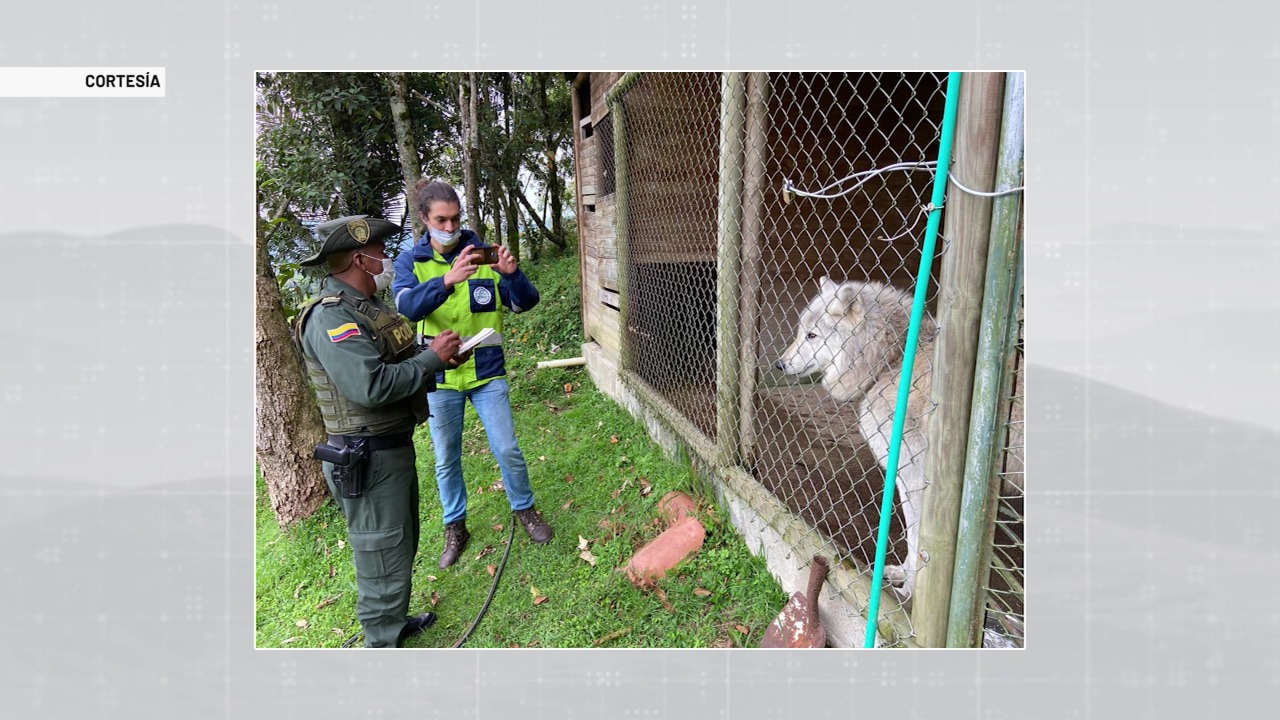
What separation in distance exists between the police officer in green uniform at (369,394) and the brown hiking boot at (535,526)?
45.3 inches

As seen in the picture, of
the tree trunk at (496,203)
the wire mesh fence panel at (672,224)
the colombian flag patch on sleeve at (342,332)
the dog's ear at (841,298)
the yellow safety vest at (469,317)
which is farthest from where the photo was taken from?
the tree trunk at (496,203)

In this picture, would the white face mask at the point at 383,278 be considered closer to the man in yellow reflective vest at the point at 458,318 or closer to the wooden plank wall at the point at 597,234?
the man in yellow reflective vest at the point at 458,318

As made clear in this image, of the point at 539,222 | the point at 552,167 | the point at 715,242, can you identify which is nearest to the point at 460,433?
the point at 715,242

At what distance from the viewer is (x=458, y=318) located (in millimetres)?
3750

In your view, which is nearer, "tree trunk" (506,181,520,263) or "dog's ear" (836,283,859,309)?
"dog's ear" (836,283,859,309)

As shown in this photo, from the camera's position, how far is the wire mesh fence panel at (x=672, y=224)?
5160 millimetres

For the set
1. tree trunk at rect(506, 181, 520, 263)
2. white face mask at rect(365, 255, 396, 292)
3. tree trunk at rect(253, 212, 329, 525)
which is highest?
tree trunk at rect(506, 181, 520, 263)

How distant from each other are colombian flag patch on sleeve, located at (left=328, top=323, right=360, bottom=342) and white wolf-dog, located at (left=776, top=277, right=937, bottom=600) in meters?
2.30

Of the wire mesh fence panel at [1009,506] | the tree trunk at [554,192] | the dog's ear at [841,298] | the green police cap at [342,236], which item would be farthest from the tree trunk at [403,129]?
the wire mesh fence panel at [1009,506]

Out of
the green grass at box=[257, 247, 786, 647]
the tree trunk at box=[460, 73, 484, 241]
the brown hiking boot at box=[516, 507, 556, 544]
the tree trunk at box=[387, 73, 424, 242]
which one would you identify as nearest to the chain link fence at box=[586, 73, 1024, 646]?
the green grass at box=[257, 247, 786, 647]

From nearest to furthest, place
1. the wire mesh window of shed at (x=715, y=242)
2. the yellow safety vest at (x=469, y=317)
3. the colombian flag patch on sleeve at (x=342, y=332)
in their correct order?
the colombian flag patch on sleeve at (x=342, y=332) < the yellow safety vest at (x=469, y=317) < the wire mesh window of shed at (x=715, y=242)

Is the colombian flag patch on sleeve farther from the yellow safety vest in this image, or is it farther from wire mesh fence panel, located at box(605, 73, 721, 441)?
wire mesh fence panel, located at box(605, 73, 721, 441)

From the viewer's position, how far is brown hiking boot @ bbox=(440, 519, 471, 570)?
4.17m

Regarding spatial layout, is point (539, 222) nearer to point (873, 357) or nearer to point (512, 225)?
point (512, 225)
